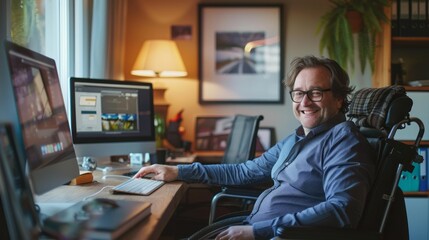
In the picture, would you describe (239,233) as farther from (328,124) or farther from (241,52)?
(241,52)

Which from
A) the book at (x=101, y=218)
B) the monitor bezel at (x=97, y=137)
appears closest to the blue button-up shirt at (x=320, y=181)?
the book at (x=101, y=218)

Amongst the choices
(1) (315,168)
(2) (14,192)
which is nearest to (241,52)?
(1) (315,168)

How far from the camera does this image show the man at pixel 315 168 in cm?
131

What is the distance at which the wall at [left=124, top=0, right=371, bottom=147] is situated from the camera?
329cm

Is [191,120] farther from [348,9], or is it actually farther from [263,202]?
[263,202]

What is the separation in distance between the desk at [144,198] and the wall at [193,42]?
1520 millimetres

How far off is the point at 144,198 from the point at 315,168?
0.64m

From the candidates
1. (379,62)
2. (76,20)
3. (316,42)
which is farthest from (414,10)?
(76,20)

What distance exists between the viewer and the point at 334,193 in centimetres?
132

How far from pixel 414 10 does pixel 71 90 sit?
2.46m

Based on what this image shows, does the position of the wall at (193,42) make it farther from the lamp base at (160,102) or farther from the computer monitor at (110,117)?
the computer monitor at (110,117)

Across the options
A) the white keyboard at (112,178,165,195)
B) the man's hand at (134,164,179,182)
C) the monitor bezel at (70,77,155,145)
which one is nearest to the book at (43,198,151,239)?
the white keyboard at (112,178,165,195)

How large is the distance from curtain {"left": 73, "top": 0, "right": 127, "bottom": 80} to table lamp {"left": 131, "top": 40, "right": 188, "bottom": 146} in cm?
29

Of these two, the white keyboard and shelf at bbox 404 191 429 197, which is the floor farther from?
shelf at bbox 404 191 429 197
